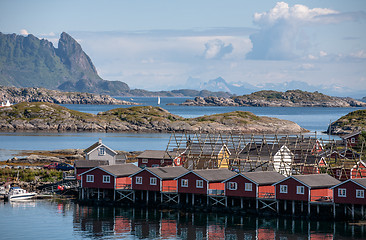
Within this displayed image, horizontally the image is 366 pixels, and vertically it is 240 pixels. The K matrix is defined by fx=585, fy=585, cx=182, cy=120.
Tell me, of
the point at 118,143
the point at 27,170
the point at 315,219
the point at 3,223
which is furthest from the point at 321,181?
the point at 118,143

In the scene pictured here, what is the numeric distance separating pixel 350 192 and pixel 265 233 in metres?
10.9

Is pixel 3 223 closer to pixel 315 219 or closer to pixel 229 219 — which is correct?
pixel 229 219

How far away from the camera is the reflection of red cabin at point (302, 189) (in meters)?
67.4

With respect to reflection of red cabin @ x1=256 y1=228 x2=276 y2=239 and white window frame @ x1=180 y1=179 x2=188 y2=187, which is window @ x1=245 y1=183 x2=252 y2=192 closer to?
reflection of red cabin @ x1=256 y1=228 x2=276 y2=239

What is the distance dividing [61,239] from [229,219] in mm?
19974

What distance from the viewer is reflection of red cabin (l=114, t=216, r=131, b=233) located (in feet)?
210

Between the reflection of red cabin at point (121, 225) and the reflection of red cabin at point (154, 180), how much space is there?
6.84m

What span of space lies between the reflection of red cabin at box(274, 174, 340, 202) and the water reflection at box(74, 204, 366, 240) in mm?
2724

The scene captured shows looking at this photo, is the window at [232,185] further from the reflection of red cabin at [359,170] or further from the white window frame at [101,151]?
the white window frame at [101,151]

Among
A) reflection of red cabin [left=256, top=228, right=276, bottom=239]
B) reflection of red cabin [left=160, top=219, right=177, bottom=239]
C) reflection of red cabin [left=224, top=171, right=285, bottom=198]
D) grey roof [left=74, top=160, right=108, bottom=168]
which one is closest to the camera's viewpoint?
reflection of red cabin [left=256, top=228, right=276, bottom=239]

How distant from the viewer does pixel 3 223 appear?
66.4m

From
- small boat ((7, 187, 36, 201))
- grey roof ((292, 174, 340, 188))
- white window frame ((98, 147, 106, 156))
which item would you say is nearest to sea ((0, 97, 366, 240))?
small boat ((7, 187, 36, 201))

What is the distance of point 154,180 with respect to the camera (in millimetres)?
75250

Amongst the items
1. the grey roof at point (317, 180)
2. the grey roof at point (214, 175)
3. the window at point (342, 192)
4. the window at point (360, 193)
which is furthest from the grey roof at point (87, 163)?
the window at point (360, 193)
